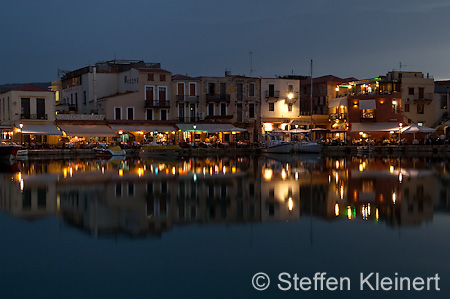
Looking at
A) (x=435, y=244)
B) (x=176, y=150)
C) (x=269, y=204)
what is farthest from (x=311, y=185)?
(x=176, y=150)

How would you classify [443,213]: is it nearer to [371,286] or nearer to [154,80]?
[371,286]

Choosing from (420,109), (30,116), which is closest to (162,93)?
(30,116)

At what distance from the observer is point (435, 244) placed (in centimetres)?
1235

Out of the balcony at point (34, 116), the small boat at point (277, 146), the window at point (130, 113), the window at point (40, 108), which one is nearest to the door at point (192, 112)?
Result: the window at point (130, 113)

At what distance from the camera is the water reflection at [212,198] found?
15688mm

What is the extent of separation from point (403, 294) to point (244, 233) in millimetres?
5026

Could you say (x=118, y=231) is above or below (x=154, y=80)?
below

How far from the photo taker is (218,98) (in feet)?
200

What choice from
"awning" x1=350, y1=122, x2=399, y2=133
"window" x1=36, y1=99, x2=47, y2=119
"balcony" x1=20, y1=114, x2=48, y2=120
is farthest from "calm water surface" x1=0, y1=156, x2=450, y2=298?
"awning" x1=350, y1=122, x2=399, y2=133

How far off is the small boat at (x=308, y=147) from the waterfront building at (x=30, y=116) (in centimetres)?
2230

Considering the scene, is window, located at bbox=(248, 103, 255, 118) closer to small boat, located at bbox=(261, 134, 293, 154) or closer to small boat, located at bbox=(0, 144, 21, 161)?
small boat, located at bbox=(261, 134, 293, 154)

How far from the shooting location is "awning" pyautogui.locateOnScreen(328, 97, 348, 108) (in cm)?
6334

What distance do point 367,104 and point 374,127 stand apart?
259cm

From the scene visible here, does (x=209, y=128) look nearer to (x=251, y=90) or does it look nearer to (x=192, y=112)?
(x=192, y=112)
